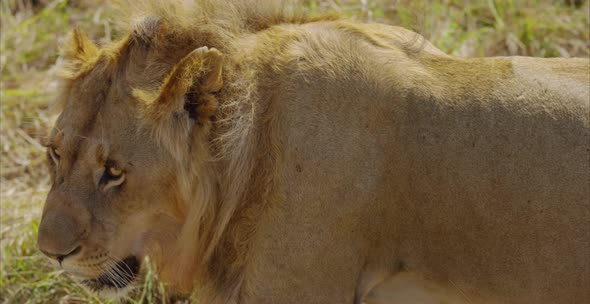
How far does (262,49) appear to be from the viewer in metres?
3.05

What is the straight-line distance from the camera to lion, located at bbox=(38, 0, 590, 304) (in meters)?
2.89

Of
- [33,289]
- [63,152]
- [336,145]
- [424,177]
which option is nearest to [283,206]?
[336,145]

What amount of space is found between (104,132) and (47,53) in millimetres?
3674

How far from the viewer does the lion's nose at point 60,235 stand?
296cm

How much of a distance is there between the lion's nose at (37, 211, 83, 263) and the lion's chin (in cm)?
17

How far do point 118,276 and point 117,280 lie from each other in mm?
28

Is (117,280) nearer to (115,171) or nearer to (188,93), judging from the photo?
(115,171)

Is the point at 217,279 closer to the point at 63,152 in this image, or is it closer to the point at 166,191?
the point at 166,191

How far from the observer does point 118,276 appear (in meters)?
3.14

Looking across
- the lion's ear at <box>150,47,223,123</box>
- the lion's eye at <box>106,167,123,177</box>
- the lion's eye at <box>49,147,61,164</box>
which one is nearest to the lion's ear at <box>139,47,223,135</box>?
the lion's ear at <box>150,47,223,123</box>

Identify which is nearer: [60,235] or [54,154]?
[60,235]

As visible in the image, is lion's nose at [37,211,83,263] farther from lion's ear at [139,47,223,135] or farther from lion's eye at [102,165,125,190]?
lion's ear at [139,47,223,135]

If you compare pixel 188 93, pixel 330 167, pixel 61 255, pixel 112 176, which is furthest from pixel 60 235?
pixel 330 167

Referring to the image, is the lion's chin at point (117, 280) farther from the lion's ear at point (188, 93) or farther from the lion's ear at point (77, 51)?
the lion's ear at point (77, 51)
